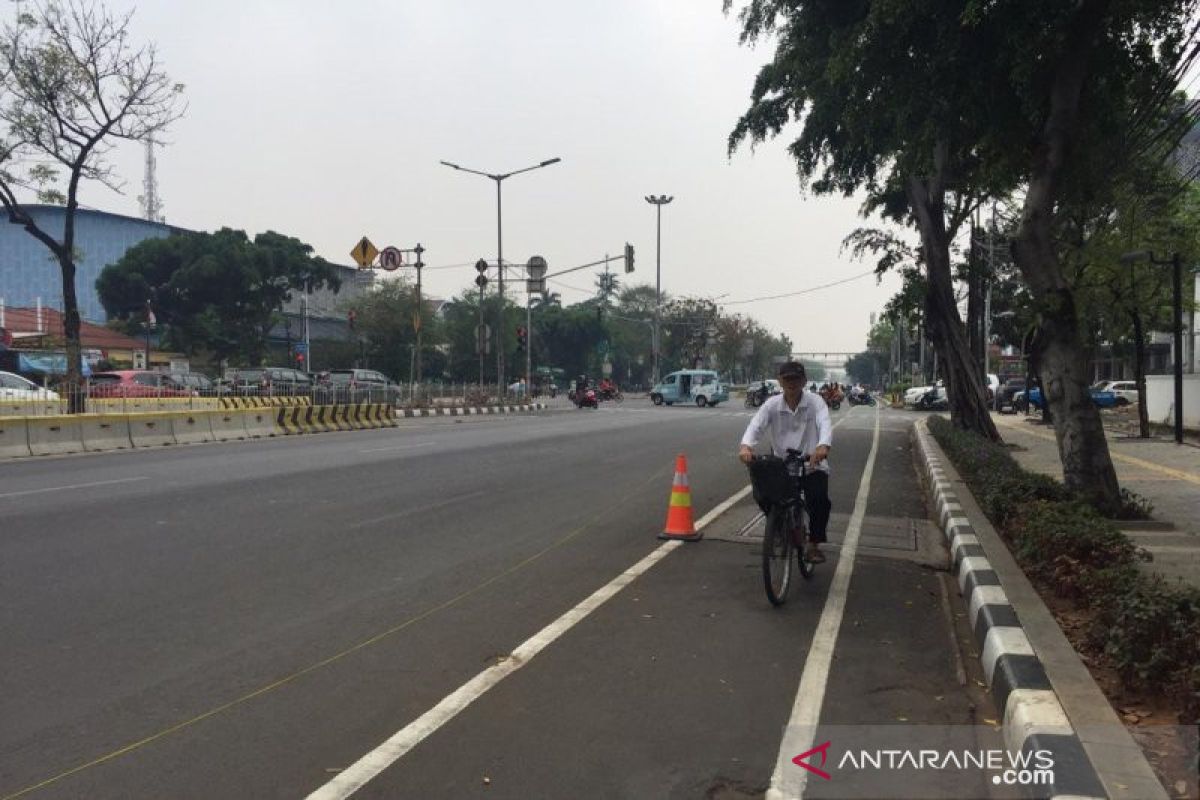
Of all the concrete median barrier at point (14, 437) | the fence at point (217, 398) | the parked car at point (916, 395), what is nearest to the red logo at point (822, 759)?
the concrete median barrier at point (14, 437)

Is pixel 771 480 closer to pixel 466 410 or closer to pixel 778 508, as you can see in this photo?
pixel 778 508

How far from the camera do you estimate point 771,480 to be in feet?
19.7

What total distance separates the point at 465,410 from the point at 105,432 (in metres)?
22.7

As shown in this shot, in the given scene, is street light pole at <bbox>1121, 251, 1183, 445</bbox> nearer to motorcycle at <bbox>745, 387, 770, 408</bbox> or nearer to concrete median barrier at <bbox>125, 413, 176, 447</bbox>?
concrete median barrier at <bbox>125, 413, 176, 447</bbox>

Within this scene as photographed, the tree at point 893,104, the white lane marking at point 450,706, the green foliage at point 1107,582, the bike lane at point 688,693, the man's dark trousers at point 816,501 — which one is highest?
the tree at point 893,104

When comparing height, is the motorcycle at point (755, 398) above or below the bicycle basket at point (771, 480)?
below

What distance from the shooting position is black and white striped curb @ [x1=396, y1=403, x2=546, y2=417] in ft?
120

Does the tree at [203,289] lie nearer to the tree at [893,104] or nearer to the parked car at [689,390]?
the parked car at [689,390]

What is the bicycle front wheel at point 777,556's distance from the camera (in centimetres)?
593

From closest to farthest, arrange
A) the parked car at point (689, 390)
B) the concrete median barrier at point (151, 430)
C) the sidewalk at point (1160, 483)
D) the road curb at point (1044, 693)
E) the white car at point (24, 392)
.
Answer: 1. the road curb at point (1044, 693)
2. the sidewalk at point (1160, 483)
3. the concrete median barrier at point (151, 430)
4. the white car at point (24, 392)
5. the parked car at point (689, 390)

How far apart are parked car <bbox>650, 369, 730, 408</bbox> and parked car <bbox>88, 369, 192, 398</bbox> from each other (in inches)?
1218

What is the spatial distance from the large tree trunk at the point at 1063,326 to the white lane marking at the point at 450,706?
480 centimetres

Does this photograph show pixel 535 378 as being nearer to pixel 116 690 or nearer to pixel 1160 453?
pixel 1160 453

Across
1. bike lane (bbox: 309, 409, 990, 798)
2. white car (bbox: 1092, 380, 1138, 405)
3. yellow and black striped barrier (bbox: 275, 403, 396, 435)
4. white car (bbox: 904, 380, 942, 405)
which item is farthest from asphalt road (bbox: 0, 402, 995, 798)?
white car (bbox: 904, 380, 942, 405)
